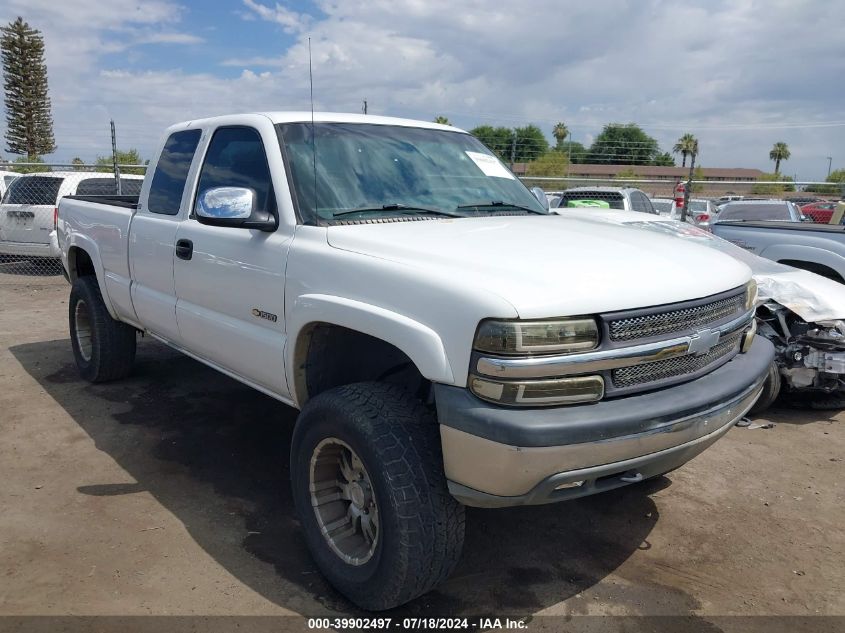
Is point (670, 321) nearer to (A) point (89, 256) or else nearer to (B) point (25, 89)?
(A) point (89, 256)

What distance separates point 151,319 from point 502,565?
2773 mm

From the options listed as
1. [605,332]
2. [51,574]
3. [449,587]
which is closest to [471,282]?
[605,332]

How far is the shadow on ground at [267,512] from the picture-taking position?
2.98 metres

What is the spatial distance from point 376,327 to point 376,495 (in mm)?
632

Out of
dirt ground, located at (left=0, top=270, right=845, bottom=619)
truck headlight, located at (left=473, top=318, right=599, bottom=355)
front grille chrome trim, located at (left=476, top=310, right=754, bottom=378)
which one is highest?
truck headlight, located at (left=473, top=318, right=599, bottom=355)

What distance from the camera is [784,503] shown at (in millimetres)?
3869

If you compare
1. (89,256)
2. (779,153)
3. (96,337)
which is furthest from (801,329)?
(779,153)

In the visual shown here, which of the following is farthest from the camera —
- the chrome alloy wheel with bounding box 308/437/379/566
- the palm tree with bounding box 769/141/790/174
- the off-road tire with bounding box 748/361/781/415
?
the palm tree with bounding box 769/141/790/174

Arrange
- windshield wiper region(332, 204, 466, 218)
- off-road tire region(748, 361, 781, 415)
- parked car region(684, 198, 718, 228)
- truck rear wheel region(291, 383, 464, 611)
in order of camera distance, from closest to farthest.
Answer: truck rear wheel region(291, 383, 464, 611) < windshield wiper region(332, 204, 466, 218) < off-road tire region(748, 361, 781, 415) < parked car region(684, 198, 718, 228)

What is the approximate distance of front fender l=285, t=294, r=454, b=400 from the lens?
2.36 metres

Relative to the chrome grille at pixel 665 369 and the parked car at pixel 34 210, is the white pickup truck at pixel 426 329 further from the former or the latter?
the parked car at pixel 34 210

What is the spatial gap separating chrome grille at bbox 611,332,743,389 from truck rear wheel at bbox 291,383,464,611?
0.72 m

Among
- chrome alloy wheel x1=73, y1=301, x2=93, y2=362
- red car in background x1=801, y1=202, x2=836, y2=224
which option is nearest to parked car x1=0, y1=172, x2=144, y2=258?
chrome alloy wheel x1=73, y1=301, x2=93, y2=362

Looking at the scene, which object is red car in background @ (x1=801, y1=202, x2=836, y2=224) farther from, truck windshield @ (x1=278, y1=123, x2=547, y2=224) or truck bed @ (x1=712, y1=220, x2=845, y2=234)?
truck windshield @ (x1=278, y1=123, x2=547, y2=224)
